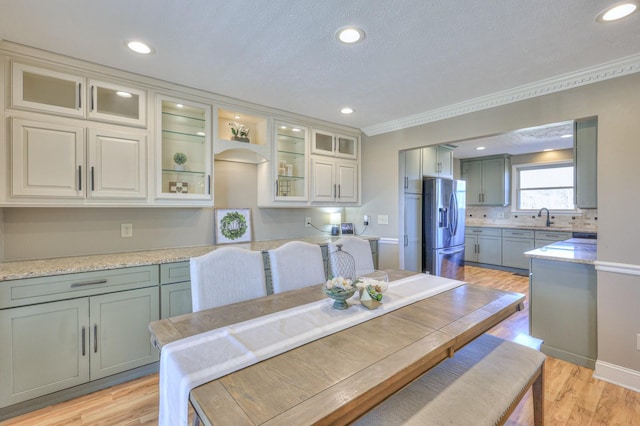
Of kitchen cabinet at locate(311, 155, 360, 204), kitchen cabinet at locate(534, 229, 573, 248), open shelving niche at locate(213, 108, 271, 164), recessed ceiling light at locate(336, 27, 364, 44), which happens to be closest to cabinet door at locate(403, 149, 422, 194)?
kitchen cabinet at locate(311, 155, 360, 204)

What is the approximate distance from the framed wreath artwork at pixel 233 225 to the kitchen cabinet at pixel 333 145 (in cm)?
114

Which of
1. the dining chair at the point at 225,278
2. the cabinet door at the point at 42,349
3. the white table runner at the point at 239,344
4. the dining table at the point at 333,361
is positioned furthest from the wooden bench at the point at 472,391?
the cabinet door at the point at 42,349

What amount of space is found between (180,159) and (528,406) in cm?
330

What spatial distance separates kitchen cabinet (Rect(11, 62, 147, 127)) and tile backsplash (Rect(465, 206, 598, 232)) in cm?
644

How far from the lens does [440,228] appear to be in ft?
13.3

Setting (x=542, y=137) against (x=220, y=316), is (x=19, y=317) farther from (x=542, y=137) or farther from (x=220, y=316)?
(x=542, y=137)

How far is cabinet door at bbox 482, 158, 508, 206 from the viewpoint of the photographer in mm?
6027

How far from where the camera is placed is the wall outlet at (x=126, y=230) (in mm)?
2570

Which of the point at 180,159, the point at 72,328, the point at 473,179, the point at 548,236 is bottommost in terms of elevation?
the point at 72,328

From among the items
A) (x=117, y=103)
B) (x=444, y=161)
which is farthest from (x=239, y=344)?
(x=444, y=161)

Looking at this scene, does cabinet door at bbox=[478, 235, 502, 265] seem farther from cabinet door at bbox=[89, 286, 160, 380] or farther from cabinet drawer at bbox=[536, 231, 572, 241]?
cabinet door at bbox=[89, 286, 160, 380]

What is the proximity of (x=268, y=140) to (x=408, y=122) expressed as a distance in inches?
65.7

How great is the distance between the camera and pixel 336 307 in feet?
5.17

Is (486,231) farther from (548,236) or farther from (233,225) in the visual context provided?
(233,225)
